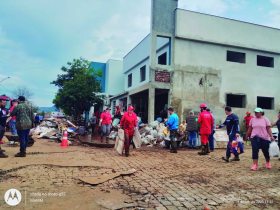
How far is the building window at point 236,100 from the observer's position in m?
19.3

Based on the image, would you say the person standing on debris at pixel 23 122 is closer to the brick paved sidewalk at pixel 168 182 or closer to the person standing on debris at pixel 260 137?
the brick paved sidewalk at pixel 168 182

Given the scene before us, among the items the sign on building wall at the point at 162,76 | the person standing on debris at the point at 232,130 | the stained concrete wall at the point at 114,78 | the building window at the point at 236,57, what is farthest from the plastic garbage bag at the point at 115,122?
the stained concrete wall at the point at 114,78

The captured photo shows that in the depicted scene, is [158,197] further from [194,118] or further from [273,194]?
[194,118]

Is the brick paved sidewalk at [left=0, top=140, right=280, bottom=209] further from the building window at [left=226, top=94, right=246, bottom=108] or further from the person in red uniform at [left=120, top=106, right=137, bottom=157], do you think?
the building window at [left=226, top=94, right=246, bottom=108]

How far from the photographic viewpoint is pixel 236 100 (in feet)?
64.7

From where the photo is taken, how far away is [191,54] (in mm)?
17844

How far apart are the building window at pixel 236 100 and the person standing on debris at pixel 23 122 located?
14.0 metres

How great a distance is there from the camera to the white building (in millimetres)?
17047

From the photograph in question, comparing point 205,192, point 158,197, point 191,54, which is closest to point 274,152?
point 205,192

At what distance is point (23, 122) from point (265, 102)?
17.4m

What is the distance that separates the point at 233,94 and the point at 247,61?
253cm

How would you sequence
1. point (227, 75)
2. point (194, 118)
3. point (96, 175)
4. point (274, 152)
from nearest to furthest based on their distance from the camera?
point (96, 175), point (274, 152), point (194, 118), point (227, 75)

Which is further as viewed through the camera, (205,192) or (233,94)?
(233,94)

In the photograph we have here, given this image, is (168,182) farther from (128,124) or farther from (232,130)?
(128,124)
